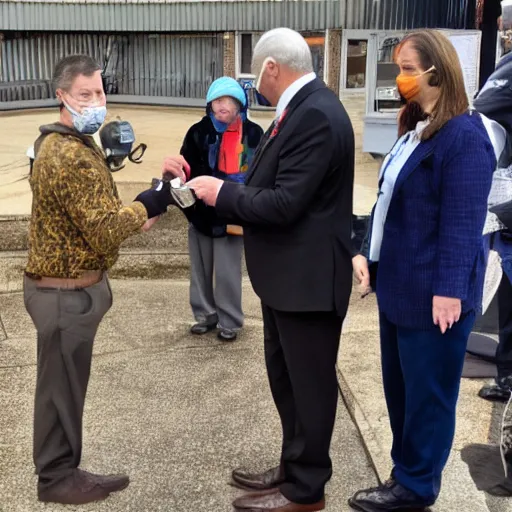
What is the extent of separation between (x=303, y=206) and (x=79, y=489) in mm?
1551

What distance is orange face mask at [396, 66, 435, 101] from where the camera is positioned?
2.49 m

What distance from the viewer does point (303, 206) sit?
2.52m

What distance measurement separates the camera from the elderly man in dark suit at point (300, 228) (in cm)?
250

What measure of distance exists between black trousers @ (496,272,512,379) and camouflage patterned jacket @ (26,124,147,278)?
228 cm

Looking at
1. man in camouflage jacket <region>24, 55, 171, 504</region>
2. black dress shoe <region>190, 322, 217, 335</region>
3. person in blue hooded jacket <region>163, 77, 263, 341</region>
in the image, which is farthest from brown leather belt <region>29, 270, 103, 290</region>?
black dress shoe <region>190, 322, 217, 335</region>

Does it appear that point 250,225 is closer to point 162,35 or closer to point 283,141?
point 283,141

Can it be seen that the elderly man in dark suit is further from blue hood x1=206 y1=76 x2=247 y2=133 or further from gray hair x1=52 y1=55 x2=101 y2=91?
blue hood x1=206 y1=76 x2=247 y2=133

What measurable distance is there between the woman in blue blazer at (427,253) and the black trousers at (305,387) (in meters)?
0.25

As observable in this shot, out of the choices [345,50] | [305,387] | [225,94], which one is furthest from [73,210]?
[345,50]

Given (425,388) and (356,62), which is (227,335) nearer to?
(425,388)

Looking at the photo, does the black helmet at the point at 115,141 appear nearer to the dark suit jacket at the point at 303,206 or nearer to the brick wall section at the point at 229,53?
the dark suit jacket at the point at 303,206

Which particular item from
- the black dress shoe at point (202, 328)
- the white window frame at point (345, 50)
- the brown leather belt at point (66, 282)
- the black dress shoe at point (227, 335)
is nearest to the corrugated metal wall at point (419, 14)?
the white window frame at point (345, 50)

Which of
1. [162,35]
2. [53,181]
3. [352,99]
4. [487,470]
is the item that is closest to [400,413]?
[487,470]

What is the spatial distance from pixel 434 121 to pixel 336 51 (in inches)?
540
